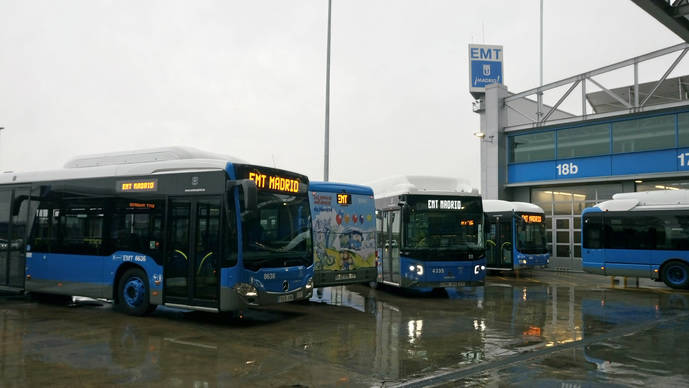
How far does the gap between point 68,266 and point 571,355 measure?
1031cm

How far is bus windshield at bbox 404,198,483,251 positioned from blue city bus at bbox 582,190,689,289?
734cm

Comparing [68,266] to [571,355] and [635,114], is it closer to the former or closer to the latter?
[571,355]

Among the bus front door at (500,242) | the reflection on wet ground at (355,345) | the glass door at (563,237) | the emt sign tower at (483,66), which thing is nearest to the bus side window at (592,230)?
the bus front door at (500,242)

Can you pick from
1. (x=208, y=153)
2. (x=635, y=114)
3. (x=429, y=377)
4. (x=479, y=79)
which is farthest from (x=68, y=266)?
(x=479, y=79)

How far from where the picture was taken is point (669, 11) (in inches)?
375

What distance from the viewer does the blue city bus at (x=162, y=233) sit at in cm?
1044

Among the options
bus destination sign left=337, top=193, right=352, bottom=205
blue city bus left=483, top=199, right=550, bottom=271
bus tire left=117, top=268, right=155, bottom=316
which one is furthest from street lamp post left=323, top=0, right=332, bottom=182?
bus tire left=117, top=268, right=155, bottom=316

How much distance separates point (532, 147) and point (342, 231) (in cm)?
1904

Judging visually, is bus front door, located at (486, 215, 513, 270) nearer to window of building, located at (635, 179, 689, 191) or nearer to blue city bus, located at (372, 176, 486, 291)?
window of building, located at (635, 179, 689, 191)

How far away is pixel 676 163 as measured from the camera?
25.5 metres

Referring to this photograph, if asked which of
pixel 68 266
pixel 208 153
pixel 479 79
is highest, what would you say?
pixel 479 79

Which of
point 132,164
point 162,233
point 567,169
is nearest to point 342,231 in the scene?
point 162,233

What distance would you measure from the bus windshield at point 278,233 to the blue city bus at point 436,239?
4503 mm

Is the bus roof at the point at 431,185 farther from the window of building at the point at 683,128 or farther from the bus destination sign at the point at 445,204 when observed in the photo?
the window of building at the point at 683,128
